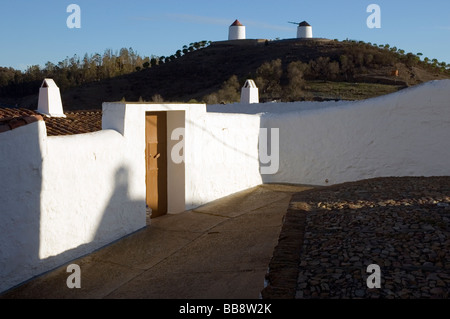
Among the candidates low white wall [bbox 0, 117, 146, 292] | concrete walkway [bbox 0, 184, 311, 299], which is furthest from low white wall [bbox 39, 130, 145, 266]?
concrete walkway [bbox 0, 184, 311, 299]

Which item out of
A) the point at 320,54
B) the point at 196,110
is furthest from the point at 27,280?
the point at 320,54

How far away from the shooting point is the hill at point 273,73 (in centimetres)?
3045

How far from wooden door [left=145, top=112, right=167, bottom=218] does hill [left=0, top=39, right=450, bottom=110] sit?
17.0 m

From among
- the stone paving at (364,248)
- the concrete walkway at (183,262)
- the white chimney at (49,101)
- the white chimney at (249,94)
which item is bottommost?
the concrete walkway at (183,262)

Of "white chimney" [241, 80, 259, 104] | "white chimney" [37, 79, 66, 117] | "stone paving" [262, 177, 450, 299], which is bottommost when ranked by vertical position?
"stone paving" [262, 177, 450, 299]

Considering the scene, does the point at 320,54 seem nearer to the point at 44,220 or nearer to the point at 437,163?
the point at 437,163

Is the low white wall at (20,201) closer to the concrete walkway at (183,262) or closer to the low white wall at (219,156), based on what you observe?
the concrete walkway at (183,262)

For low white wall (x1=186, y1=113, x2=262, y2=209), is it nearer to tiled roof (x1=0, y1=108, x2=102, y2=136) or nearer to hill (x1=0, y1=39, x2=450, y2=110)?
tiled roof (x1=0, y1=108, x2=102, y2=136)

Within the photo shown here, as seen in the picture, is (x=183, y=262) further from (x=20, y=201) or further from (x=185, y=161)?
(x=185, y=161)

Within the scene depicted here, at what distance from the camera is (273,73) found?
34.0 m

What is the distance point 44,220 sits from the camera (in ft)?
18.5

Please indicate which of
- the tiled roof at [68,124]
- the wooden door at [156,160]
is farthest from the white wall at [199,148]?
the tiled roof at [68,124]

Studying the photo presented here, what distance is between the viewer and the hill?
30.5 m

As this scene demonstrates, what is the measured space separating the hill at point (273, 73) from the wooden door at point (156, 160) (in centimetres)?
1703
